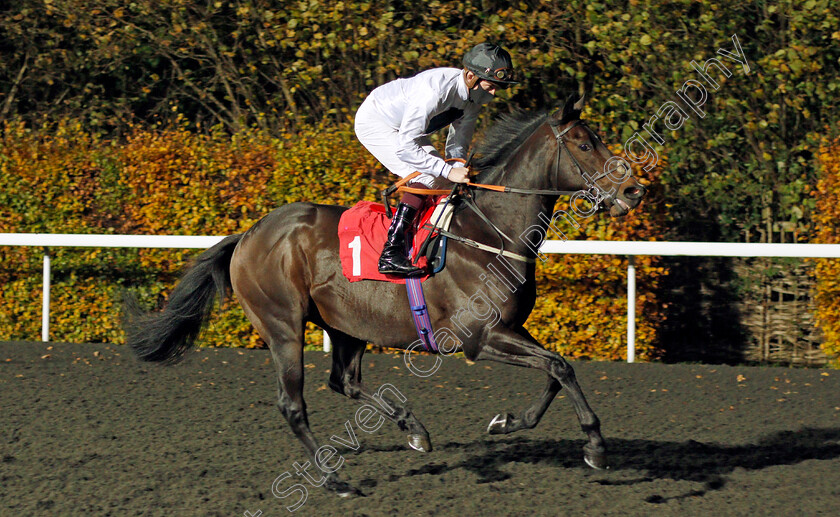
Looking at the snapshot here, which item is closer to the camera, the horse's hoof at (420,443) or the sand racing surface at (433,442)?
the sand racing surface at (433,442)

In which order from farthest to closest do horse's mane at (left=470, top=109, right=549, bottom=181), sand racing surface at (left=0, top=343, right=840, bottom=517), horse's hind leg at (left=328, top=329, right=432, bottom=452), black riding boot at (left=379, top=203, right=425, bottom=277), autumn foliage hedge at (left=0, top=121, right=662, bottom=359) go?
1. autumn foliage hedge at (left=0, top=121, right=662, bottom=359)
2. horse's hind leg at (left=328, top=329, right=432, bottom=452)
3. horse's mane at (left=470, top=109, right=549, bottom=181)
4. black riding boot at (left=379, top=203, right=425, bottom=277)
5. sand racing surface at (left=0, top=343, right=840, bottom=517)

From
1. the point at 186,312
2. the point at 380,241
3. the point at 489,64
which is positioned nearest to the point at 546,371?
the point at 380,241

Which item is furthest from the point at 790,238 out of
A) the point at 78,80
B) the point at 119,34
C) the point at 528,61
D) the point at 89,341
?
the point at 78,80

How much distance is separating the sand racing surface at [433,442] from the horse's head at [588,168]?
1.25m

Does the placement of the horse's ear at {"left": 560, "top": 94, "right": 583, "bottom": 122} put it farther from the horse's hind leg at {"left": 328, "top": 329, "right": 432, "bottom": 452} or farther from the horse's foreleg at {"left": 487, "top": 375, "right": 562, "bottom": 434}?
the horse's hind leg at {"left": 328, "top": 329, "right": 432, "bottom": 452}

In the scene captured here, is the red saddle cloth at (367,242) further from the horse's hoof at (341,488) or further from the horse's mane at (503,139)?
the horse's hoof at (341,488)

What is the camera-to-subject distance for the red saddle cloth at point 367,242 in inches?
171

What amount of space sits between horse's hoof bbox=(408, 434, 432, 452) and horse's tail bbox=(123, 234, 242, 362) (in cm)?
130

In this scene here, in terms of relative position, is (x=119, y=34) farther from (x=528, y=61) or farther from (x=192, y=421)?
(x=192, y=421)

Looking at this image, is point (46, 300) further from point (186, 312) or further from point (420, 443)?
point (420, 443)

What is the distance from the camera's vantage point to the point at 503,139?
438 cm

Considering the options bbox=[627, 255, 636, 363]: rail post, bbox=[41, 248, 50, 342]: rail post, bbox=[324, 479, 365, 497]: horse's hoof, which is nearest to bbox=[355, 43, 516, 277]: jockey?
bbox=[324, 479, 365, 497]: horse's hoof

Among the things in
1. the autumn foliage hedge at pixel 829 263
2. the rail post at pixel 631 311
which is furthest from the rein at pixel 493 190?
the autumn foliage hedge at pixel 829 263

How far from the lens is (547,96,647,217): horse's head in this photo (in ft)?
12.8
